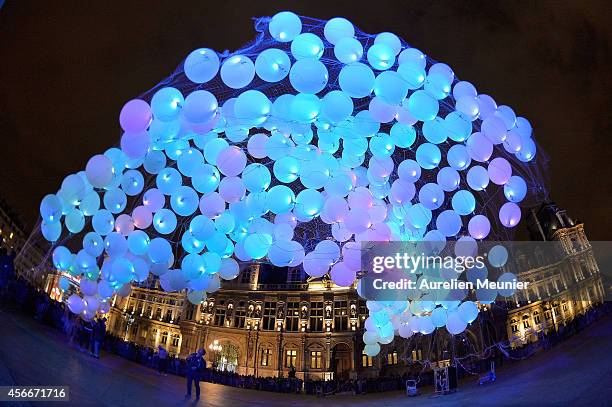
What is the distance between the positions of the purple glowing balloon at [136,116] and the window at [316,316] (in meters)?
29.1

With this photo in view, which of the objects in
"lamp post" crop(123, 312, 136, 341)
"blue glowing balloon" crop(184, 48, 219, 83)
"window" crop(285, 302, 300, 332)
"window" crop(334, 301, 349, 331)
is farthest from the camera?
"lamp post" crop(123, 312, 136, 341)

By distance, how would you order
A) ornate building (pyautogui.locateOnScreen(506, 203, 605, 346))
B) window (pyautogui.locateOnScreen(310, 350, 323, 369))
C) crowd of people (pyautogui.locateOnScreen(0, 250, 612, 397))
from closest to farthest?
crowd of people (pyautogui.locateOnScreen(0, 250, 612, 397)), ornate building (pyautogui.locateOnScreen(506, 203, 605, 346)), window (pyautogui.locateOnScreen(310, 350, 323, 369))

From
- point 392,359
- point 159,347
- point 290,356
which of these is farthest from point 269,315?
point 159,347

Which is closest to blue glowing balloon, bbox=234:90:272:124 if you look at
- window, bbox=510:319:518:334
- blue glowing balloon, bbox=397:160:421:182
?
blue glowing balloon, bbox=397:160:421:182

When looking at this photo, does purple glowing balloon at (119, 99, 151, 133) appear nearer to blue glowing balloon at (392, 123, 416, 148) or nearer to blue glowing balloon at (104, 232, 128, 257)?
blue glowing balloon at (104, 232, 128, 257)

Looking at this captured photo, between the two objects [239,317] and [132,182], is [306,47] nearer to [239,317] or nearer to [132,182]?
[132,182]

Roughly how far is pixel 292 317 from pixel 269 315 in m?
2.04

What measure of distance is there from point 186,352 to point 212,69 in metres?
33.8

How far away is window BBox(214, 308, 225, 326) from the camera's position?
34125 millimetres

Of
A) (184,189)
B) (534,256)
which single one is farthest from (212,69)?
(534,256)

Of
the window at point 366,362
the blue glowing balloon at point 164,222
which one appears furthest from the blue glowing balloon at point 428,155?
the window at point 366,362

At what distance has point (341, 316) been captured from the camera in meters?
32.2

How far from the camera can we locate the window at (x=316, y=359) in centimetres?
3142

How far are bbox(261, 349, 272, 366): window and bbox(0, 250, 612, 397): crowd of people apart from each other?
52.0 ft
